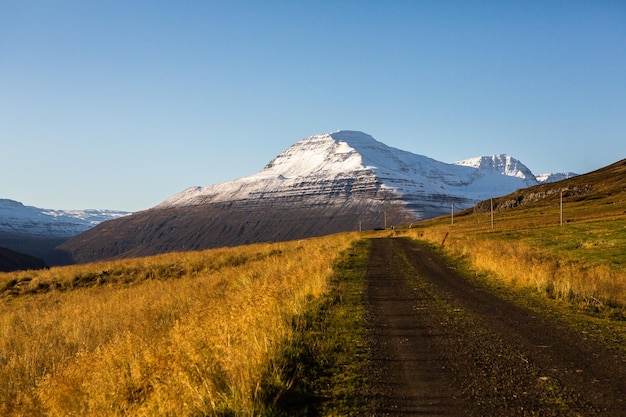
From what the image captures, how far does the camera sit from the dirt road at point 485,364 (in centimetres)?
564

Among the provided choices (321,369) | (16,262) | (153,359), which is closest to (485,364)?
(321,369)

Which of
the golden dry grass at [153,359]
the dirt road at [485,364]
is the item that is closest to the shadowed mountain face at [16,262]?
the golden dry grass at [153,359]

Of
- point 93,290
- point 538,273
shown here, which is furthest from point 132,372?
point 93,290

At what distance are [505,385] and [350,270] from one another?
16382mm

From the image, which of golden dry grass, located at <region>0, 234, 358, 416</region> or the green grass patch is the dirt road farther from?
golden dry grass, located at <region>0, 234, 358, 416</region>

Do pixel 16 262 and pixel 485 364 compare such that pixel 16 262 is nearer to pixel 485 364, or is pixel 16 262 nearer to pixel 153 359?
pixel 153 359

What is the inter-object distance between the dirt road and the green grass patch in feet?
0.99

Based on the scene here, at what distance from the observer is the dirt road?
5637 millimetres

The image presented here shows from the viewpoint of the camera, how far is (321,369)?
7238 millimetres

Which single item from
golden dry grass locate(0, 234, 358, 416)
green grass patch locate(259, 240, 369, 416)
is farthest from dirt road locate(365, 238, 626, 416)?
golden dry grass locate(0, 234, 358, 416)

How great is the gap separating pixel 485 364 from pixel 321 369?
2.55 meters

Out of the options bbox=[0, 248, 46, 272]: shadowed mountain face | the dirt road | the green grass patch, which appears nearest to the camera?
the dirt road

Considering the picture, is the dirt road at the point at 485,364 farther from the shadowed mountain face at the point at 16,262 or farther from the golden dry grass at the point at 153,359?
the shadowed mountain face at the point at 16,262

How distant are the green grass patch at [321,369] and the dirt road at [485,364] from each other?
0.30 m
